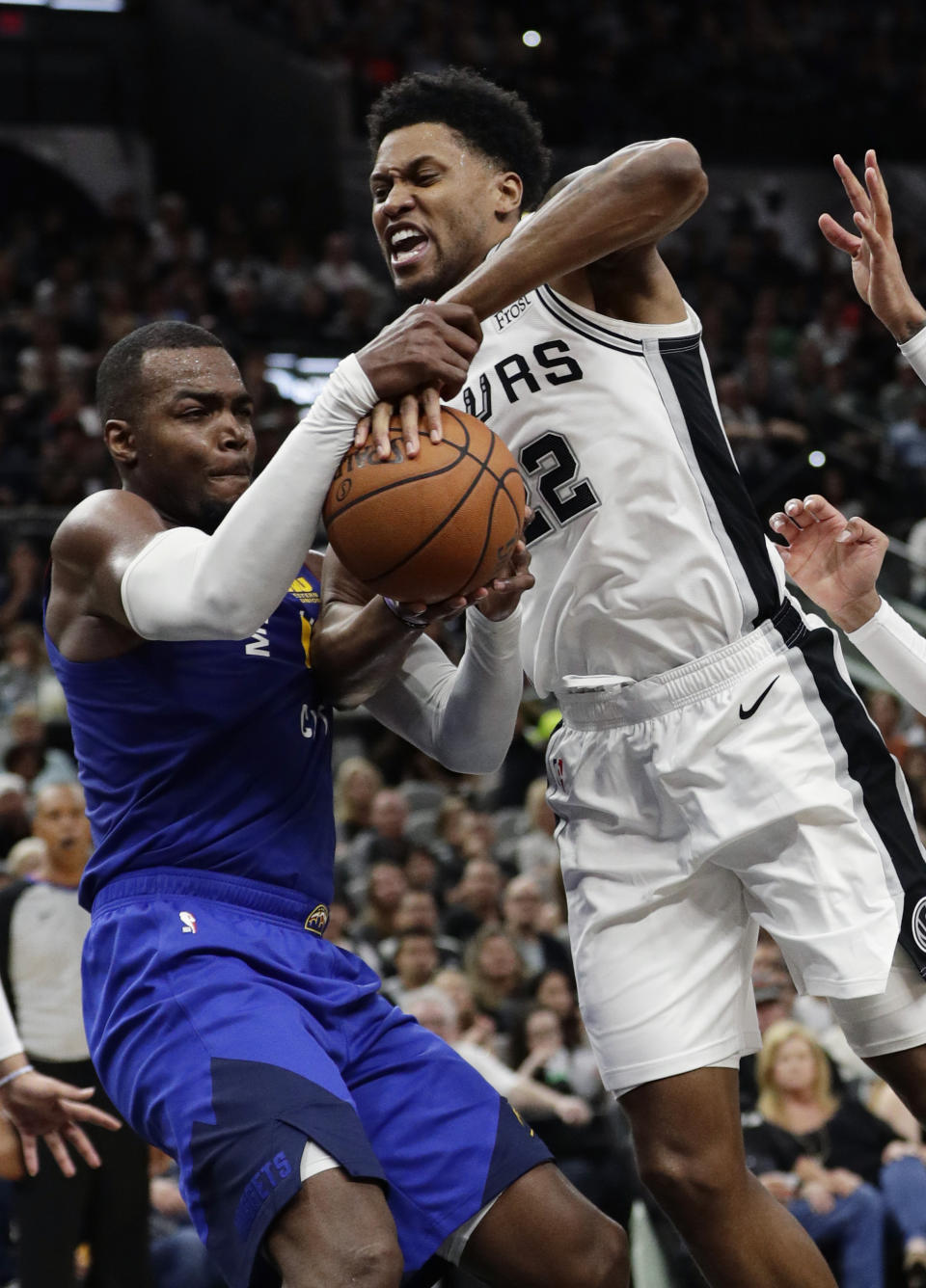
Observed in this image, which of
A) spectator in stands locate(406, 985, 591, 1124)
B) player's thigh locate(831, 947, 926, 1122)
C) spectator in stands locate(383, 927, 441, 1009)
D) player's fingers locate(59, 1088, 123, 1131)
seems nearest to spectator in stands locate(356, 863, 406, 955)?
spectator in stands locate(383, 927, 441, 1009)

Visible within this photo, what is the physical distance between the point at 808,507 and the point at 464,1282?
348 cm

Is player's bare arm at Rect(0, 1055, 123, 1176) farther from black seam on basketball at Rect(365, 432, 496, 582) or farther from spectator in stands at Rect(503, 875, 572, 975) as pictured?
spectator in stands at Rect(503, 875, 572, 975)

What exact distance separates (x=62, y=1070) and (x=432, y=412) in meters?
3.74

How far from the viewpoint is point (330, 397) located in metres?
2.86

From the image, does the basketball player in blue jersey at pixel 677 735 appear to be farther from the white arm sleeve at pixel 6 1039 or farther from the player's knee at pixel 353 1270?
the white arm sleeve at pixel 6 1039

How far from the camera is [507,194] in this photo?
11.9 feet

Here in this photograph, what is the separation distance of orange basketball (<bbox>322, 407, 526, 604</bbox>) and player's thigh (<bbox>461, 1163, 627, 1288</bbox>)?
114 cm

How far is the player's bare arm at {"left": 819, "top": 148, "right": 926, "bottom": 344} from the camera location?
3.66 m

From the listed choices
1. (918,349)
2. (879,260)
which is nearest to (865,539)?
(918,349)

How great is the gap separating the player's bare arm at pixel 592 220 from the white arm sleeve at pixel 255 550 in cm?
35

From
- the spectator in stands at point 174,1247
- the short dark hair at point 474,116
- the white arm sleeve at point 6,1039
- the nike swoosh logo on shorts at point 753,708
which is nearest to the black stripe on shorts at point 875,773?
the nike swoosh logo on shorts at point 753,708

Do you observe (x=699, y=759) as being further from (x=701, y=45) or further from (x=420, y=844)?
(x=701, y=45)

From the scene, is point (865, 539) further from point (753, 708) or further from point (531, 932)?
point (531, 932)

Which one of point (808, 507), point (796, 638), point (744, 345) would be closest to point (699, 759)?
point (796, 638)
